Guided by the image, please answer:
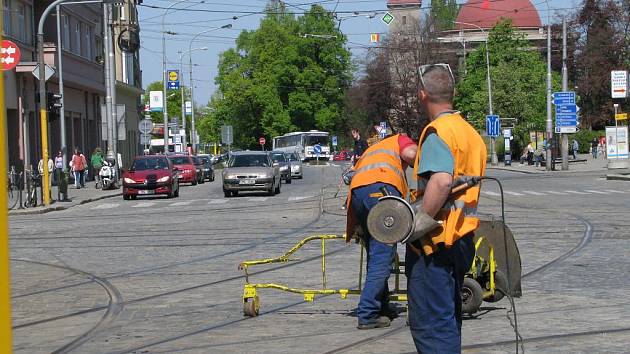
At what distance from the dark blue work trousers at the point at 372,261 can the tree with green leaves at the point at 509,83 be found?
71418 millimetres

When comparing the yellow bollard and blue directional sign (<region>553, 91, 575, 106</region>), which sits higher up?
blue directional sign (<region>553, 91, 575, 106</region>)

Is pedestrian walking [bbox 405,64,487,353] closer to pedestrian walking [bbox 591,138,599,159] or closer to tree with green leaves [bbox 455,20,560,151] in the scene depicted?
tree with green leaves [bbox 455,20,560,151]

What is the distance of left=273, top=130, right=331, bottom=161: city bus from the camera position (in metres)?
92.9

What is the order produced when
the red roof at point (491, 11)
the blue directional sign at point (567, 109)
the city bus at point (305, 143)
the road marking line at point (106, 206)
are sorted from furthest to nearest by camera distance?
the red roof at point (491, 11)
the city bus at point (305, 143)
the blue directional sign at point (567, 109)
the road marking line at point (106, 206)

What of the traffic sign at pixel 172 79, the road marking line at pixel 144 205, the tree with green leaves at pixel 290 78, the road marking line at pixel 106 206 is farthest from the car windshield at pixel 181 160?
the tree with green leaves at pixel 290 78

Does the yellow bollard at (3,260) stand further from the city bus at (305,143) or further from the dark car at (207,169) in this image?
the city bus at (305,143)

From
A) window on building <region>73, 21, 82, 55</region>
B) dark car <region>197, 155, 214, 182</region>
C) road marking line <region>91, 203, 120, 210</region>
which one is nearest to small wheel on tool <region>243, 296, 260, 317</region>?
road marking line <region>91, 203, 120, 210</region>

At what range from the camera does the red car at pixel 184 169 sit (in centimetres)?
5178

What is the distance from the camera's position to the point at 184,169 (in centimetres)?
5184

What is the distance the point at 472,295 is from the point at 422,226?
405cm

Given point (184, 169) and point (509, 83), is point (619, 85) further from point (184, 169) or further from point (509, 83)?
point (509, 83)

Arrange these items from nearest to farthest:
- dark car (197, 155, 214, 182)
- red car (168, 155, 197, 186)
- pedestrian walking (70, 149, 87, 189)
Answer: pedestrian walking (70, 149, 87, 189) → red car (168, 155, 197, 186) → dark car (197, 155, 214, 182)

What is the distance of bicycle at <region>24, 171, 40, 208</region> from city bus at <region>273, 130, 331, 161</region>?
60.7 metres

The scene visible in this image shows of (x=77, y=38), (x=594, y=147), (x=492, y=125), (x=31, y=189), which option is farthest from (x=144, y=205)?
(x=594, y=147)
